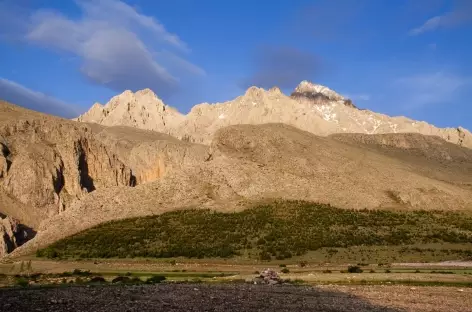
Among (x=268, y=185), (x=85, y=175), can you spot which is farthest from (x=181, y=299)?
(x=85, y=175)

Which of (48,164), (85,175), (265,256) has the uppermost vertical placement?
(48,164)

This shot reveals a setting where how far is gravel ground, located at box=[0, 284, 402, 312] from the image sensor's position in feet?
76.4

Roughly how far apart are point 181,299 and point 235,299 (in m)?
2.99

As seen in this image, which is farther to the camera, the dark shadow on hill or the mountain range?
the dark shadow on hill

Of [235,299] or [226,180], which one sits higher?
[226,180]

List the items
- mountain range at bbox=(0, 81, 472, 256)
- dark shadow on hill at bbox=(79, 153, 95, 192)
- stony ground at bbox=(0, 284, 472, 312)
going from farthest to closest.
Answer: dark shadow on hill at bbox=(79, 153, 95, 192), mountain range at bbox=(0, 81, 472, 256), stony ground at bbox=(0, 284, 472, 312)

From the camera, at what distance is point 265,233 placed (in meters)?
77.0

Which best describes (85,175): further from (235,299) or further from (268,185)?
(235,299)

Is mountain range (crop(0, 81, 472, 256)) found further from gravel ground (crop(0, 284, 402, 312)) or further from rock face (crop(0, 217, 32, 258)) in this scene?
gravel ground (crop(0, 284, 402, 312))

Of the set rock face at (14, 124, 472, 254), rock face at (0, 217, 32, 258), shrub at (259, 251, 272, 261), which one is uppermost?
rock face at (14, 124, 472, 254)

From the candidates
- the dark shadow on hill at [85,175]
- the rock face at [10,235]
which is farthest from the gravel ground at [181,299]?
A: the dark shadow on hill at [85,175]

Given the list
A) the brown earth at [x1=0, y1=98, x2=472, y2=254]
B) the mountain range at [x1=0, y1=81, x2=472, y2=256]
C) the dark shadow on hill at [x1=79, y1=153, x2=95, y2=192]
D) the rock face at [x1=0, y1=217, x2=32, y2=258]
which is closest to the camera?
the mountain range at [x1=0, y1=81, x2=472, y2=256]

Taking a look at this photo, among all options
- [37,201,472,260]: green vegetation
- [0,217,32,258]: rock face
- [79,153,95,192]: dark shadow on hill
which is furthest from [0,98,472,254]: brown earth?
[0,217,32,258]: rock face

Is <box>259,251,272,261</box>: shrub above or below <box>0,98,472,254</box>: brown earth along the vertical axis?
below
